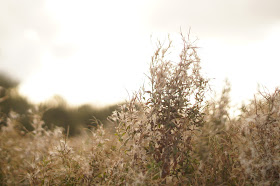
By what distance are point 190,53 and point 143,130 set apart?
0.86m

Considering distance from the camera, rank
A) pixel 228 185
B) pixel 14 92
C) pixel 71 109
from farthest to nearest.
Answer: pixel 71 109 → pixel 14 92 → pixel 228 185

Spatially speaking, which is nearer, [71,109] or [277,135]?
[277,135]

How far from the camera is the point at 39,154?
101 inches

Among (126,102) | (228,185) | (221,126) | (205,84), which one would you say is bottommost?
(228,185)

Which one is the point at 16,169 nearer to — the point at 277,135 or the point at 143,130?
the point at 143,130

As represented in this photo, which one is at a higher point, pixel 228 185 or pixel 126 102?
pixel 126 102

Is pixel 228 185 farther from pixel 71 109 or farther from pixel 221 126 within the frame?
pixel 71 109

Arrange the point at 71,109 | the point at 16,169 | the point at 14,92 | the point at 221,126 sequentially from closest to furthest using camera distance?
1. the point at 221,126
2. the point at 16,169
3. the point at 14,92
4. the point at 71,109

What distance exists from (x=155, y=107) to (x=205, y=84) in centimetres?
58

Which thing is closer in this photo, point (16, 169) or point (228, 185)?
point (228, 185)

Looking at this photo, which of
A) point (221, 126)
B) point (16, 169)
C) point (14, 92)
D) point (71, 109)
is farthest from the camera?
point (71, 109)

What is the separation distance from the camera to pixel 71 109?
7.65 meters

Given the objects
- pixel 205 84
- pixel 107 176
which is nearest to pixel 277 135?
pixel 205 84

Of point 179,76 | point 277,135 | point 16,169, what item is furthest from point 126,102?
point 16,169
